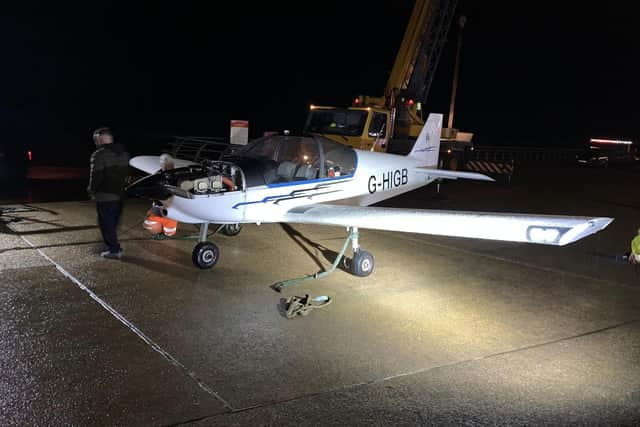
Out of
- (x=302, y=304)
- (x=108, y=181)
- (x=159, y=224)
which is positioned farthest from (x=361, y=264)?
(x=108, y=181)

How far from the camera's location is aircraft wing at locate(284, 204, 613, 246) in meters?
5.22

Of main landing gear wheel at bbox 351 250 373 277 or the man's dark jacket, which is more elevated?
the man's dark jacket

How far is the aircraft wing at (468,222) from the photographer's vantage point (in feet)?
17.1

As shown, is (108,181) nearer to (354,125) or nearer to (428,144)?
(428,144)

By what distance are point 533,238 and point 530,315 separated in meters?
1.50

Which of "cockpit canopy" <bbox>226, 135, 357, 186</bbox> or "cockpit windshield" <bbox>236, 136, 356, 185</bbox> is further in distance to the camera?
"cockpit windshield" <bbox>236, 136, 356, 185</bbox>

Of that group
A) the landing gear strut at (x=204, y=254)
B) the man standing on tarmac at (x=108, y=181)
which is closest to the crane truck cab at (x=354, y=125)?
the landing gear strut at (x=204, y=254)

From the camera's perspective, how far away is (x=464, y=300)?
274 inches

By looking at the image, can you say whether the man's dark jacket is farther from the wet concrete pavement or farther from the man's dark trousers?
the wet concrete pavement

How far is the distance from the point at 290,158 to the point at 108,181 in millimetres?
2731

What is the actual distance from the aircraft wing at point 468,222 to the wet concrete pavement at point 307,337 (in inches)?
37.9

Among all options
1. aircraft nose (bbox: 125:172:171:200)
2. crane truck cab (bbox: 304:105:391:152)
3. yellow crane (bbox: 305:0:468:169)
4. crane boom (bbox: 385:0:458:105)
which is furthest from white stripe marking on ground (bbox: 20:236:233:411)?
crane boom (bbox: 385:0:458:105)

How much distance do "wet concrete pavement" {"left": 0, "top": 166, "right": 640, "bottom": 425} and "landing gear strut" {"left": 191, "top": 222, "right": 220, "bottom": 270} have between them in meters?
0.22

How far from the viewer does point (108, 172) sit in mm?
7828
